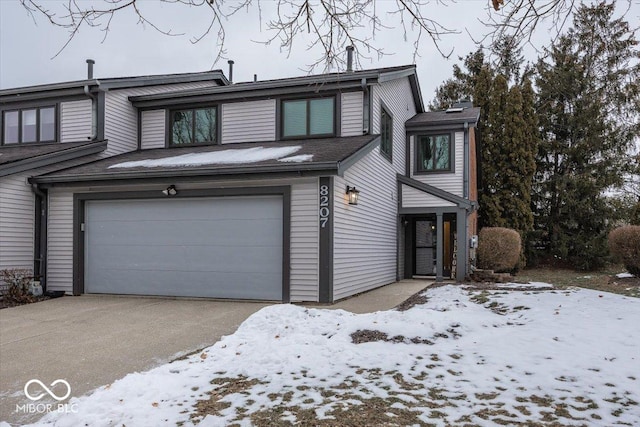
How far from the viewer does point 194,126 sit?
12312mm

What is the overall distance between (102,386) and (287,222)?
16.3ft

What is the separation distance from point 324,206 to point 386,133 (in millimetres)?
4459

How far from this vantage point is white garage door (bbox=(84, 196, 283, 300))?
9047 mm

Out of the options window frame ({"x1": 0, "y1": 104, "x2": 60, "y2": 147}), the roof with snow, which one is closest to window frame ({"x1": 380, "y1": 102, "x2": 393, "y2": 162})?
the roof with snow

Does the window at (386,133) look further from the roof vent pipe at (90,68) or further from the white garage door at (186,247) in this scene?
the roof vent pipe at (90,68)

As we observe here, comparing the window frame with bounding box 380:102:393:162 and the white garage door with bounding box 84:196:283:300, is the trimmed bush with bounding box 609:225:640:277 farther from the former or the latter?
the white garage door with bounding box 84:196:283:300

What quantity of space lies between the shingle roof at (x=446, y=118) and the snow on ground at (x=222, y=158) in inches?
221

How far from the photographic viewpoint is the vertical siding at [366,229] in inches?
359

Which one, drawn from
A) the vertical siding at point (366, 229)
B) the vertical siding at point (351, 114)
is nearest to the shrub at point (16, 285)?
the vertical siding at point (366, 229)

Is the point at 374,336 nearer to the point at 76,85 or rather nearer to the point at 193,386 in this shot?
the point at 193,386

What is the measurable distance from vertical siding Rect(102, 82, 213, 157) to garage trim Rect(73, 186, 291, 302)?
227cm

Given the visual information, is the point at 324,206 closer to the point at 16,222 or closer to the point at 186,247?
the point at 186,247

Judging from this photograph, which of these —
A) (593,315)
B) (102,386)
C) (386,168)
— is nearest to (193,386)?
(102,386)

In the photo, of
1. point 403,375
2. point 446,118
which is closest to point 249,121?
point 446,118
